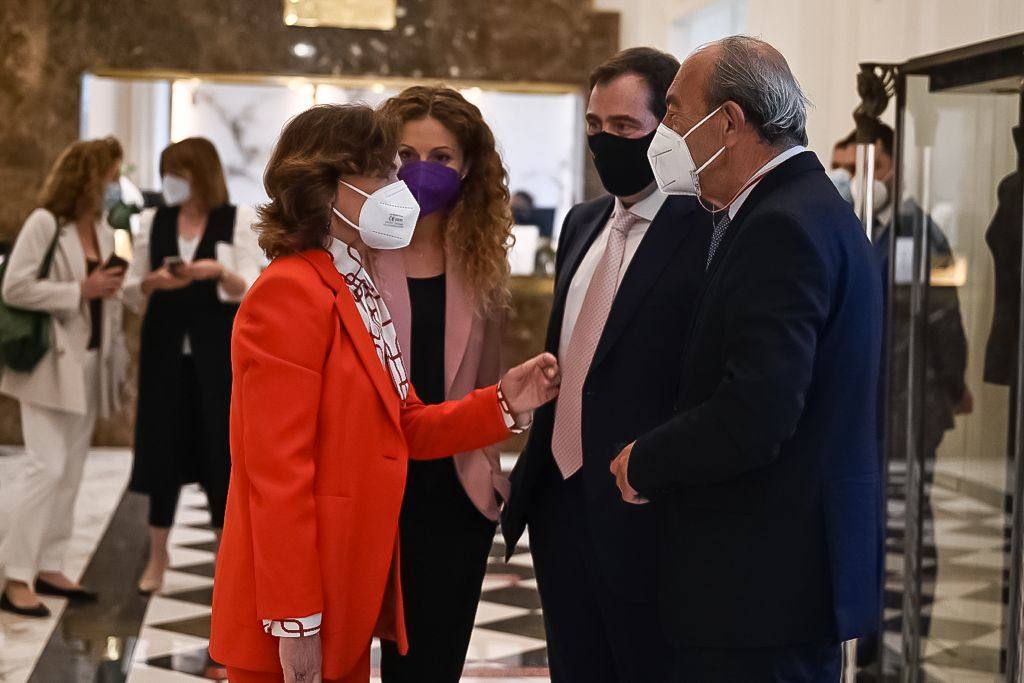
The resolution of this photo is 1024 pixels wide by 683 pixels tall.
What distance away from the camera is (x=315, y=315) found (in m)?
2.30

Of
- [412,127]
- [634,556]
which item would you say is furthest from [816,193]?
[412,127]

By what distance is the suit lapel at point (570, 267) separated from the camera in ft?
9.20

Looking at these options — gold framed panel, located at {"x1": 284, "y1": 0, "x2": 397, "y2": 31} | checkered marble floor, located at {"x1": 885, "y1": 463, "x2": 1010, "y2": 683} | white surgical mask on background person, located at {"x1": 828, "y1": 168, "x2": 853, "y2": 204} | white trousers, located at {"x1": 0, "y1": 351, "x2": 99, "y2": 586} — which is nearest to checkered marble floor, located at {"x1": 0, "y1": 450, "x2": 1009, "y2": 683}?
checkered marble floor, located at {"x1": 885, "y1": 463, "x2": 1010, "y2": 683}

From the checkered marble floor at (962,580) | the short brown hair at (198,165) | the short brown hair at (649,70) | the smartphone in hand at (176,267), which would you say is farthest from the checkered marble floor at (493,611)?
the short brown hair at (649,70)

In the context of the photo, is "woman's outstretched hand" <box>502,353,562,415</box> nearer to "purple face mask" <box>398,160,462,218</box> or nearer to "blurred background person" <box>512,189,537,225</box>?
"purple face mask" <box>398,160,462,218</box>

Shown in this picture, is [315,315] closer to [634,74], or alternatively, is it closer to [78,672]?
[634,74]

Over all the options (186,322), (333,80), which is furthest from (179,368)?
(333,80)

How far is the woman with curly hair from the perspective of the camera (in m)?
2.81

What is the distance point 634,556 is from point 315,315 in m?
0.79

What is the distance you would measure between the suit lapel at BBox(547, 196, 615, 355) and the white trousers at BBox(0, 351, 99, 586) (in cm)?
327

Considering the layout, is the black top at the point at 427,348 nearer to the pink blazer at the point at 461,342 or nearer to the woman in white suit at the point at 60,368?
the pink blazer at the point at 461,342

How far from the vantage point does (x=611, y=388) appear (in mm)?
2553

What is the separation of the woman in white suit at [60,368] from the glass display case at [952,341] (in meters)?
3.29

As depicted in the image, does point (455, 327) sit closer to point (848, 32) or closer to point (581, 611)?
point (581, 611)
